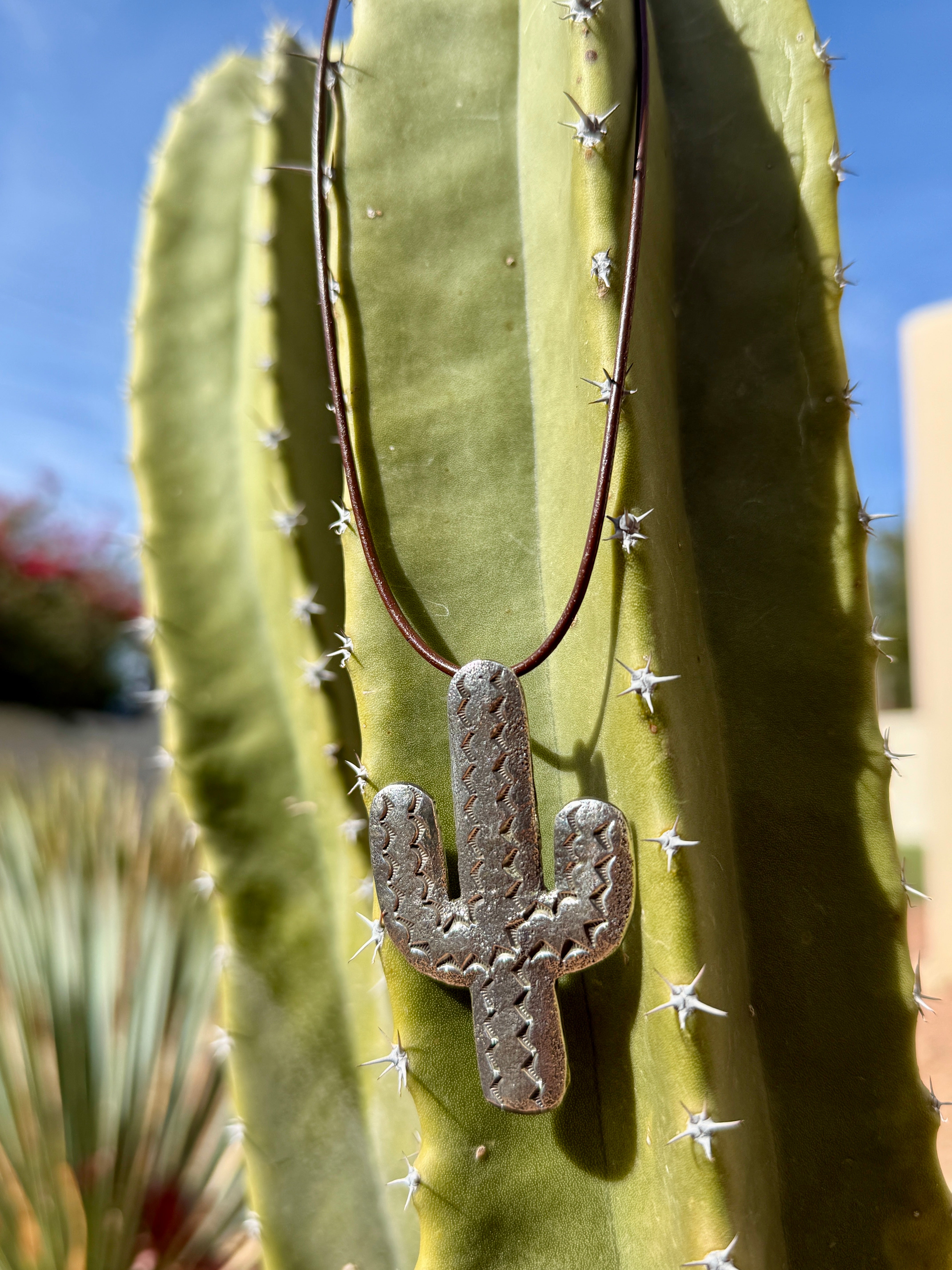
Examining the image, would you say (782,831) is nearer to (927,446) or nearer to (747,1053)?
(747,1053)

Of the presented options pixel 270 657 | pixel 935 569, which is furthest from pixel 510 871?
pixel 935 569

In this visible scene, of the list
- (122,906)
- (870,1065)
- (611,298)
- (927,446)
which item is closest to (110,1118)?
(122,906)

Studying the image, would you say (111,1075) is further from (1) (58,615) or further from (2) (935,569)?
(1) (58,615)

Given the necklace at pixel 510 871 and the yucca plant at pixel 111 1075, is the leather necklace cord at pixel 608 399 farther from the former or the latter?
the yucca plant at pixel 111 1075

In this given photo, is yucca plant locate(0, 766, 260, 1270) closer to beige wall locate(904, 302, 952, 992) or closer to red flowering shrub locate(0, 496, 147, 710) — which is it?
beige wall locate(904, 302, 952, 992)

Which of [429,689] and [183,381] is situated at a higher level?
[183,381]

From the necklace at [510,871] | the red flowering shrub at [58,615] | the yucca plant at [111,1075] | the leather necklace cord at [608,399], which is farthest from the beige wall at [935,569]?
the red flowering shrub at [58,615]

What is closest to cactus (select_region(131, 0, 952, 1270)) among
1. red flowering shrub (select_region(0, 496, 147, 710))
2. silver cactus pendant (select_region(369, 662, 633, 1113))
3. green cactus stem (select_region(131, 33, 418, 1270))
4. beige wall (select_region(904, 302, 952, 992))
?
silver cactus pendant (select_region(369, 662, 633, 1113))

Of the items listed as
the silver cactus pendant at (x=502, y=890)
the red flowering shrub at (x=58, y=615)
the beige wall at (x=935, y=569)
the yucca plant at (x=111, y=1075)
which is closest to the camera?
the silver cactus pendant at (x=502, y=890)
